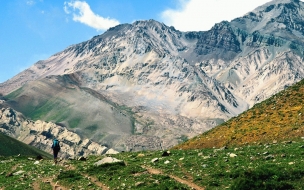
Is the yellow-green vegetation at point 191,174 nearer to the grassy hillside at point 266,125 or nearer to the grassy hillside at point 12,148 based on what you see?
the grassy hillside at point 266,125

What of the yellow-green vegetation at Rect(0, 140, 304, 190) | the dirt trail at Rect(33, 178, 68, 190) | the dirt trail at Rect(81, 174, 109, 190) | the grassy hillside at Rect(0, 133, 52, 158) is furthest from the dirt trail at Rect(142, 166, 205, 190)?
the grassy hillside at Rect(0, 133, 52, 158)

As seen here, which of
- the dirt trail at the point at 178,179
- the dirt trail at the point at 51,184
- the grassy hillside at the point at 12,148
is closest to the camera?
the dirt trail at the point at 178,179

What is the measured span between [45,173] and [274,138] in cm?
2346

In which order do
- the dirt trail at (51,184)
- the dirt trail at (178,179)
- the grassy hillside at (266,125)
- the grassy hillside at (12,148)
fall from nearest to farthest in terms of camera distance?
the dirt trail at (178,179) → the dirt trail at (51,184) → the grassy hillside at (266,125) → the grassy hillside at (12,148)

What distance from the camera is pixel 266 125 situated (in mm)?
44375

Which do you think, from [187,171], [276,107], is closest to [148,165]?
[187,171]

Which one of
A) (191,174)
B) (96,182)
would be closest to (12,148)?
(96,182)

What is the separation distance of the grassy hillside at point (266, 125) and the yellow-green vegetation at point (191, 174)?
832cm

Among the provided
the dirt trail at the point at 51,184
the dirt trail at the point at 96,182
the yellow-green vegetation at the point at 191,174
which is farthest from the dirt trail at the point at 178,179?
the dirt trail at the point at 51,184

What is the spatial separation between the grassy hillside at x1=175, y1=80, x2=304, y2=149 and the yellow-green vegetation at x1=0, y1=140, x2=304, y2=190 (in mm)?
8316

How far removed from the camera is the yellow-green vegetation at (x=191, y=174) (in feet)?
76.5

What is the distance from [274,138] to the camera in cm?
3978

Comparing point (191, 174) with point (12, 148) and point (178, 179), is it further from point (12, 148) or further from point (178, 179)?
point (12, 148)

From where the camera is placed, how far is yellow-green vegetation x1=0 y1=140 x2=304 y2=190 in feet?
76.5
